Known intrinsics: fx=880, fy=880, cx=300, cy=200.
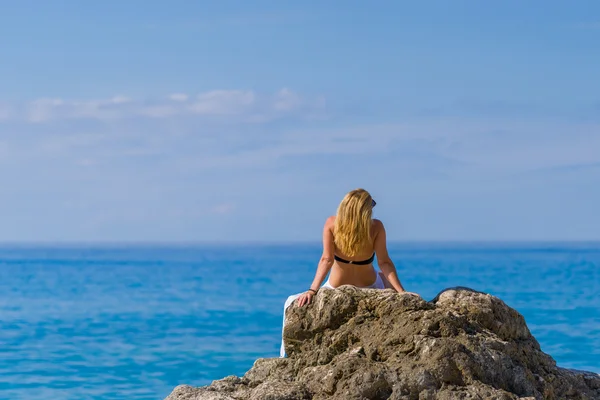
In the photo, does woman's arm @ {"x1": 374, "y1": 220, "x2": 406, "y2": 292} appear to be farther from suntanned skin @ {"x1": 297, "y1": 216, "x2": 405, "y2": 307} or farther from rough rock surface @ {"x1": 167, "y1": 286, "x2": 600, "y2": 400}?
rough rock surface @ {"x1": 167, "y1": 286, "x2": 600, "y2": 400}

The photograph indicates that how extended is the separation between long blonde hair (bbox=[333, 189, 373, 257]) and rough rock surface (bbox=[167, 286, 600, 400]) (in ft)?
1.91

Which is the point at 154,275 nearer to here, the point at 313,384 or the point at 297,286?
the point at 297,286

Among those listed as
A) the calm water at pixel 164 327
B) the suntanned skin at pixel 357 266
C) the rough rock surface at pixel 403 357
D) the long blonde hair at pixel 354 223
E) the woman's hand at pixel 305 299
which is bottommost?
the calm water at pixel 164 327

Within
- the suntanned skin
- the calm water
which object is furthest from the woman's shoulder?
the calm water

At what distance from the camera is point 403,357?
5609 millimetres

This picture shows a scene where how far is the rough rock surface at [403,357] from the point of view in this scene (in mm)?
5438

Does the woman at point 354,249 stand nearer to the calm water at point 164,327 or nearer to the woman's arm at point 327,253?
the woman's arm at point 327,253

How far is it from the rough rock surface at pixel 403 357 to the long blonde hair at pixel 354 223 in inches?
22.9

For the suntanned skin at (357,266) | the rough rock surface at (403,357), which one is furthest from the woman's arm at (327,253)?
the rough rock surface at (403,357)

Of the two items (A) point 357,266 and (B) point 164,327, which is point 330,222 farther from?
(B) point 164,327

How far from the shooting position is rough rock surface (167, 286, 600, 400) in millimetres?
5438

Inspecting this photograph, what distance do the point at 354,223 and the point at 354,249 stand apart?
25 centimetres

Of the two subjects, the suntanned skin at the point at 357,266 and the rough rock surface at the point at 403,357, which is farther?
the suntanned skin at the point at 357,266

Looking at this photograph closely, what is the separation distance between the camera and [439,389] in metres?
5.40
